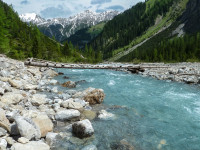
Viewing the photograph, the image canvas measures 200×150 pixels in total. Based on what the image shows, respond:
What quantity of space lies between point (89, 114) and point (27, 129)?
3867 mm

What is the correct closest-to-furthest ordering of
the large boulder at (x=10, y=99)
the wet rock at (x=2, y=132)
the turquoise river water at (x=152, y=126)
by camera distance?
the wet rock at (x=2, y=132) < the turquoise river water at (x=152, y=126) < the large boulder at (x=10, y=99)

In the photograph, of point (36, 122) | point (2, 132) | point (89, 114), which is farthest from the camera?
point (89, 114)

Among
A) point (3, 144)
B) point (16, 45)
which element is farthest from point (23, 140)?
point (16, 45)

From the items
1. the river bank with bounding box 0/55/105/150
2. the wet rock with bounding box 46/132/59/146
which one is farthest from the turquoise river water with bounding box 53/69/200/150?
the wet rock with bounding box 46/132/59/146

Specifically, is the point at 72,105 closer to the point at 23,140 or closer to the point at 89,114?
the point at 89,114

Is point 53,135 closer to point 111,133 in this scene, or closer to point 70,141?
point 70,141

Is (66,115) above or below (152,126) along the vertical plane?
above

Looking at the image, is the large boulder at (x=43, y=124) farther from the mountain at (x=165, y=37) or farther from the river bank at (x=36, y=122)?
the mountain at (x=165, y=37)

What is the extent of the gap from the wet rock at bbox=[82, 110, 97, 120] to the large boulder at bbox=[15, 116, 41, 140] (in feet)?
10.1

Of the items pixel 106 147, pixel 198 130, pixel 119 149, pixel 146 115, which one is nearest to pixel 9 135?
pixel 106 147

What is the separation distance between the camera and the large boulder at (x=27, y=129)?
475 centimetres

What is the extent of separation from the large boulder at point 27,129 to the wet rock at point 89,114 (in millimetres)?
3088

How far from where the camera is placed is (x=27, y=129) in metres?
4.82

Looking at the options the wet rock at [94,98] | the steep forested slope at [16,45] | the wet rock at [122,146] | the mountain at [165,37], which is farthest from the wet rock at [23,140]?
the mountain at [165,37]
